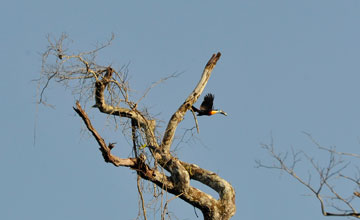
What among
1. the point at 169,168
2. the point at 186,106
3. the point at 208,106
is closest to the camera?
the point at 169,168

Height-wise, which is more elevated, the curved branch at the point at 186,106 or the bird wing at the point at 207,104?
the bird wing at the point at 207,104

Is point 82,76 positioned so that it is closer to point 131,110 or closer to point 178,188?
point 131,110

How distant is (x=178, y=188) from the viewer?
17.4 ft

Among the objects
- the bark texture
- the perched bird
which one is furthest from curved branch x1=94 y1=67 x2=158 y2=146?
the perched bird

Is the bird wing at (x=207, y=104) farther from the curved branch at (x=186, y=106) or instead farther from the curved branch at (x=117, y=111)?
the curved branch at (x=117, y=111)

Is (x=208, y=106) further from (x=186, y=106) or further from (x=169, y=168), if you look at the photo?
(x=169, y=168)

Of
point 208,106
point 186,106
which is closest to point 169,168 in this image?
point 186,106

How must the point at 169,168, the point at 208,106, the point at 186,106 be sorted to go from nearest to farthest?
the point at 169,168 < the point at 186,106 < the point at 208,106

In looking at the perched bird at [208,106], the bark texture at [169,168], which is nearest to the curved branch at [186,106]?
the bark texture at [169,168]

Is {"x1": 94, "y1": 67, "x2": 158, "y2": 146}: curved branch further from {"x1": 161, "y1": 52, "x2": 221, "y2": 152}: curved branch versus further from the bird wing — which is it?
the bird wing

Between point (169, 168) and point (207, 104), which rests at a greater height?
point (207, 104)

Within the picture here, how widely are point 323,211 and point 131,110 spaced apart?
2.64 m

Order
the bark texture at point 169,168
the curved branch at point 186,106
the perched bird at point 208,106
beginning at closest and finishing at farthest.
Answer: the bark texture at point 169,168, the curved branch at point 186,106, the perched bird at point 208,106

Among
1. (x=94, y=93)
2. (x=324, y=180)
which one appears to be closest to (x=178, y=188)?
(x=94, y=93)
